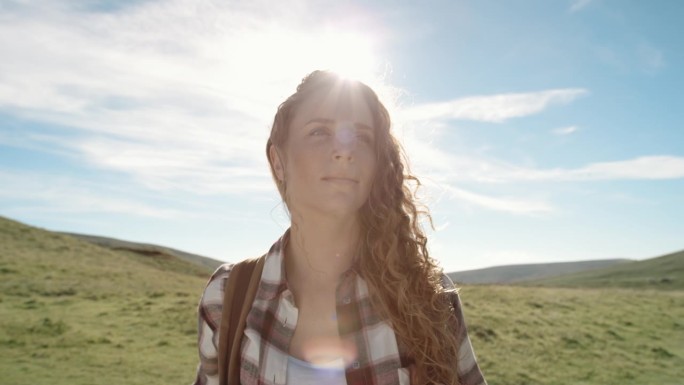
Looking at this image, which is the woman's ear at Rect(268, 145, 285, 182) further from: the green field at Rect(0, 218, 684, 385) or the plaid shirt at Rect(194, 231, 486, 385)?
the green field at Rect(0, 218, 684, 385)

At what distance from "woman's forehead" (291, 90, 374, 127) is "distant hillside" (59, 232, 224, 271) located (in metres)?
46.2

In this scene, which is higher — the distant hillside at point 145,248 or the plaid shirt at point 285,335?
the distant hillside at point 145,248

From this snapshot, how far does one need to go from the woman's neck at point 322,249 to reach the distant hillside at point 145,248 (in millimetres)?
45947

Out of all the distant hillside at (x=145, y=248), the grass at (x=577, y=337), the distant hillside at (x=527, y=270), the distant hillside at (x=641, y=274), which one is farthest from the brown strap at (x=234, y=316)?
the distant hillside at (x=527, y=270)

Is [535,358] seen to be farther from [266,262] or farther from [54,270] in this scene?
[54,270]

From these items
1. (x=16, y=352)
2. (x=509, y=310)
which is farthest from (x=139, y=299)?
(x=509, y=310)

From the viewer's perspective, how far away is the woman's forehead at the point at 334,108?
2967 millimetres

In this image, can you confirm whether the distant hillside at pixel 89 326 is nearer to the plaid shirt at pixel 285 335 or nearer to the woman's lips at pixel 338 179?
the plaid shirt at pixel 285 335

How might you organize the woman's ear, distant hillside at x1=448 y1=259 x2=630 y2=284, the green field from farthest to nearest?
distant hillside at x1=448 y1=259 x2=630 y2=284 < the green field < the woman's ear

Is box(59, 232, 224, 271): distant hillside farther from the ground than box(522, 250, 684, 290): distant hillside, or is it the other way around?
box(59, 232, 224, 271): distant hillside

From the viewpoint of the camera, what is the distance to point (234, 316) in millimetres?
2945

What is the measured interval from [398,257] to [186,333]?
46.5 ft

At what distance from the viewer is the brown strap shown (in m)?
2.87

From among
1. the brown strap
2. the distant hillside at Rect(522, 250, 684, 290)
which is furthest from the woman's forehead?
the distant hillside at Rect(522, 250, 684, 290)
